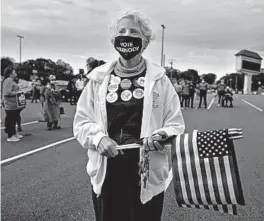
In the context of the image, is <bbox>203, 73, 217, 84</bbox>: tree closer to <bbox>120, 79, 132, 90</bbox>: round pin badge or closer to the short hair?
the short hair

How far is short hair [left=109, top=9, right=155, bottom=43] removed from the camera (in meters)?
2.39

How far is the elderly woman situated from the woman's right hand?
2 centimetres

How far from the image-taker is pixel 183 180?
229 centimetres

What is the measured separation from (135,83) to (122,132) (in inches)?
12.2

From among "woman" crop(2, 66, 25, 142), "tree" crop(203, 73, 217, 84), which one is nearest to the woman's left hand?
"woman" crop(2, 66, 25, 142)

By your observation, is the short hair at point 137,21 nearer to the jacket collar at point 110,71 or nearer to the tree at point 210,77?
the jacket collar at point 110,71

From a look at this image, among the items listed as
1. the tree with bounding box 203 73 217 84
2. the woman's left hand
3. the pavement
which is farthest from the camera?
the tree with bounding box 203 73 217 84

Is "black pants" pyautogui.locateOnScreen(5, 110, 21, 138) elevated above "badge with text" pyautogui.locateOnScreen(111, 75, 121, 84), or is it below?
below

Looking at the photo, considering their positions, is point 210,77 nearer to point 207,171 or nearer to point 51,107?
point 51,107

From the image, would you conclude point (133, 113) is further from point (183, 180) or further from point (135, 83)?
point (183, 180)

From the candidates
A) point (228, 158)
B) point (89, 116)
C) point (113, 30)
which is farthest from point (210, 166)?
point (113, 30)

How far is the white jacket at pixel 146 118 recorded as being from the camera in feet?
7.55

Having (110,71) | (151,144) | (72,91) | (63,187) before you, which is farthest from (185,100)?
(151,144)

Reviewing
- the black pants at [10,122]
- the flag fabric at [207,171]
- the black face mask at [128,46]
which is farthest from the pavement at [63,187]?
the black face mask at [128,46]
